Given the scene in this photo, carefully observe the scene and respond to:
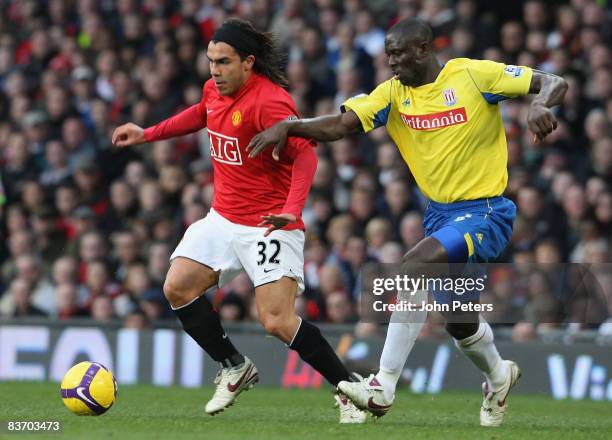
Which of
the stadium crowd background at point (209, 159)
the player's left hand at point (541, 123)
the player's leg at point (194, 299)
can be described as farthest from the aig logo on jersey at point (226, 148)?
the stadium crowd background at point (209, 159)

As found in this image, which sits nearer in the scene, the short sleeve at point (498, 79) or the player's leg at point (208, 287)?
the short sleeve at point (498, 79)

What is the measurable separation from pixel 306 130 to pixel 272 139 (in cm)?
22

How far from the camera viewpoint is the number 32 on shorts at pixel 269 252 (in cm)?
809

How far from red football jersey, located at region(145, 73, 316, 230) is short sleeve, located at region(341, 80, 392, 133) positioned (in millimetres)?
403

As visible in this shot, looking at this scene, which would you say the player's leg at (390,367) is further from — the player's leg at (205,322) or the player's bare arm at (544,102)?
the player's bare arm at (544,102)

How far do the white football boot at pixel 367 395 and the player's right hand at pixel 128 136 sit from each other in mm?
2075

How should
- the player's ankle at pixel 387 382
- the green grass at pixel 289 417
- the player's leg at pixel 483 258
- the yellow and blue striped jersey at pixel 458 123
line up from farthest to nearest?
the yellow and blue striped jersey at pixel 458 123, the player's ankle at pixel 387 382, the player's leg at pixel 483 258, the green grass at pixel 289 417

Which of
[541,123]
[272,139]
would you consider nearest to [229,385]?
[272,139]

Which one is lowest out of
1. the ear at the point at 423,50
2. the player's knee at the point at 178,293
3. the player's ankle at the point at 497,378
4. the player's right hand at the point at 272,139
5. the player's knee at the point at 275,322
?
the player's ankle at the point at 497,378

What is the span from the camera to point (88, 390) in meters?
7.93

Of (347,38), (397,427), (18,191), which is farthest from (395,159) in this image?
(397,427)

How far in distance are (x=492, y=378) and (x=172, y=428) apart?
6.54 feet

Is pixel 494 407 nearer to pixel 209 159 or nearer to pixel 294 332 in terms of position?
pixel 294 332

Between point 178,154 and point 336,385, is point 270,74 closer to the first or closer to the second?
point 336,385
